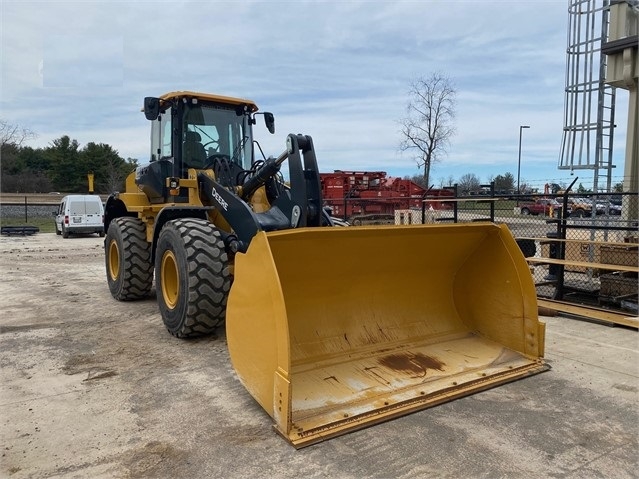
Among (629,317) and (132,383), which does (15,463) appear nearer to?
(132,383)

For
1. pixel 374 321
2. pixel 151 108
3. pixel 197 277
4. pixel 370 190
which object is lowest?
pixel 374 321

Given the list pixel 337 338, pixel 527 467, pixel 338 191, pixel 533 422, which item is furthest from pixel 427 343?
pixel 338 191

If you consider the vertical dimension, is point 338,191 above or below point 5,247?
above

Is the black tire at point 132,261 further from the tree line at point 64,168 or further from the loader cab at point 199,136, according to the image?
the tree line at point 64,168

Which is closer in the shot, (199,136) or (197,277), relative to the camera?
(197,277)

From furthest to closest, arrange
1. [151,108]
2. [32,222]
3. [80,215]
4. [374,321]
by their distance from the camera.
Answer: [32,222] → [80,215] → [151,108] → [374,321]

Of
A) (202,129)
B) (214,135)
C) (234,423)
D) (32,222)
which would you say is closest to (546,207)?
(214,135)

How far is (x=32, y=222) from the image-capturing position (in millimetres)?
29078

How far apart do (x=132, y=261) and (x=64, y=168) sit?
178 ft

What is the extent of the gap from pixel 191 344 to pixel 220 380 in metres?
1.06

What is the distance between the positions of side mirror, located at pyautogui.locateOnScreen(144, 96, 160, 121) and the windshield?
0.36 m

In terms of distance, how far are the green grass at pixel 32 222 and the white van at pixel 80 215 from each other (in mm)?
6772

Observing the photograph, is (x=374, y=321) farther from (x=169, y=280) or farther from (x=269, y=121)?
(x=269, y=121)

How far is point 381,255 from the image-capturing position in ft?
14.2
